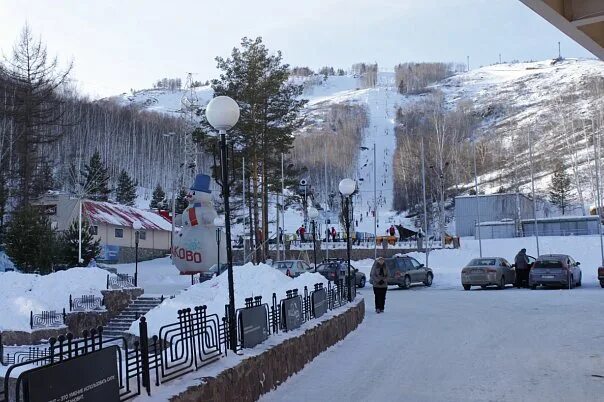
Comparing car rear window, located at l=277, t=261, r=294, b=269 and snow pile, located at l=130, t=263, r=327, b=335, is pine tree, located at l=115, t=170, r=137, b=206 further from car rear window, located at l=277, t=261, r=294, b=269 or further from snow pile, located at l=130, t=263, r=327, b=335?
snow pile, located at l=130, t=263, r=327, b=335

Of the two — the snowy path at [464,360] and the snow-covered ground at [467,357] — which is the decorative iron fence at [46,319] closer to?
the snow-covered ground at [467,357]

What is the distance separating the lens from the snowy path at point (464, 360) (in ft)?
25.1

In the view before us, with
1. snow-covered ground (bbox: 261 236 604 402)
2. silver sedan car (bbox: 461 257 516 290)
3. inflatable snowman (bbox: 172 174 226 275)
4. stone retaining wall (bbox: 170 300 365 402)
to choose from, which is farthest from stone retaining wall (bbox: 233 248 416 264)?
stone retaining wall (bbox: 170 300 365 402)

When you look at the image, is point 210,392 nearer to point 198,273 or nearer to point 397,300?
point 397,300

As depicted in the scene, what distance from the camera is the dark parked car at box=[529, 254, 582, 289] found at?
24.6 metres

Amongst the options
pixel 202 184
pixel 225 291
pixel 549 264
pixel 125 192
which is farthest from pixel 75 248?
pixel 125 192

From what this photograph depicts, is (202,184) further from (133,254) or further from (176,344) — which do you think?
(176,344)

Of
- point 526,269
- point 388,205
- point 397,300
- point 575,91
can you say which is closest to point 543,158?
point 388,205

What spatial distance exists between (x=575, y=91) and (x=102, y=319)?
12177 centimetres

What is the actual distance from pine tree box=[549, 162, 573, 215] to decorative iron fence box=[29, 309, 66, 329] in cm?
5938

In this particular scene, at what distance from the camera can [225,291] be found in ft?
73.2

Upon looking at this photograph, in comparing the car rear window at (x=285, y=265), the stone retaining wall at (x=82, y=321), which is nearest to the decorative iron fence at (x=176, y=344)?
the stone retaining wall at (x=82, y=321)

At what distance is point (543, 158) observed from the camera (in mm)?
85250

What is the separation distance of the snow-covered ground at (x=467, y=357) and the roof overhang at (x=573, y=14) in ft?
14.3
